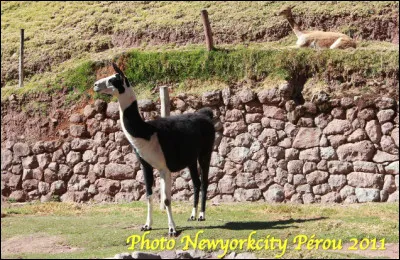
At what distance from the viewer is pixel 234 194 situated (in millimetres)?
13203

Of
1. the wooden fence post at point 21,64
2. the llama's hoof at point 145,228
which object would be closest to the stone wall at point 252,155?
the wooden fence post at point 21,64

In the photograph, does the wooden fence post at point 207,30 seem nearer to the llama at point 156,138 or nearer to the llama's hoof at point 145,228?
the llama at point 156,138

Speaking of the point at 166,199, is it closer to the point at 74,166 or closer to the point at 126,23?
the point at 74,166

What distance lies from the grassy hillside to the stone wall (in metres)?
0.92

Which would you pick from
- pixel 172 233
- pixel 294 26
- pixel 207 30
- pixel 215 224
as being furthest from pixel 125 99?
pixel 294 26

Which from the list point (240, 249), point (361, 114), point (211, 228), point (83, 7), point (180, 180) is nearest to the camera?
point (240, 249)

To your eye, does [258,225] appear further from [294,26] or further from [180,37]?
[180,37]

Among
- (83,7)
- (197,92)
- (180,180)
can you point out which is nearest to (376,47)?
(197,92)

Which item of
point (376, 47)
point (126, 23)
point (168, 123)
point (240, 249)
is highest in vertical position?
point (126, 23)

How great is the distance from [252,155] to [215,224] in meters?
3.97

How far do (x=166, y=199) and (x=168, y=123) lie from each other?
1.13 meters

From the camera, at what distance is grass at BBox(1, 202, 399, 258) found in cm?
838

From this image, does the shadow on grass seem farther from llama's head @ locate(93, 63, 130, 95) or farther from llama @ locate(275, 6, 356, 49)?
llama @ locate(275, 6, 356, 49)

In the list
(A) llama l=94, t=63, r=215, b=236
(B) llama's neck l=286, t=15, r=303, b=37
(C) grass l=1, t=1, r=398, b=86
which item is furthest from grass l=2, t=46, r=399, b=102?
(A) llama l=94, t=63, r=215, b=236
